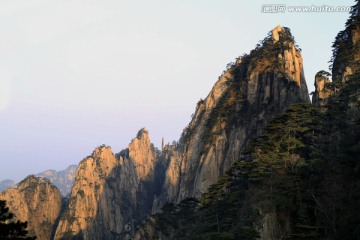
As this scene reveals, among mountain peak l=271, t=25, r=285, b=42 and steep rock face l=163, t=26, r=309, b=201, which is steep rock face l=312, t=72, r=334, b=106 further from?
mountain peak l=271, t=25, r=285, b=42

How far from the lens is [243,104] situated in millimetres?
79625

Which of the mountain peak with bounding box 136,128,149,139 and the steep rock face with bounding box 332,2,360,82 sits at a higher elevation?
the mountain peak with bounding box 136,128,149,139

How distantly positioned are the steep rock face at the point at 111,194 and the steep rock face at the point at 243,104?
207 ft

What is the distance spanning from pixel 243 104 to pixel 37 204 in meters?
104

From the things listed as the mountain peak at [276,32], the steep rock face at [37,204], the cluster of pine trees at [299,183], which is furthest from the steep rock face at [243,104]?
the steep rock face at [37,204]

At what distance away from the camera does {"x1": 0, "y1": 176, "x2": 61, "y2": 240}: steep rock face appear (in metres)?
147

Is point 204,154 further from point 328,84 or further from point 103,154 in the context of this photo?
point 103,154

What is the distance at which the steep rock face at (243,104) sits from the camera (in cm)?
7481

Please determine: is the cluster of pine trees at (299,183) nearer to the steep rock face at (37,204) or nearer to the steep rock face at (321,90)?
the steep rock face at (321,90)

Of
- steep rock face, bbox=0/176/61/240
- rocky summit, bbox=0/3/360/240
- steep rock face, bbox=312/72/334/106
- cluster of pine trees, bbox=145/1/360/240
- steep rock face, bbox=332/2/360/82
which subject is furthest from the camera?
steep rock face, bbox=0/176/61/240

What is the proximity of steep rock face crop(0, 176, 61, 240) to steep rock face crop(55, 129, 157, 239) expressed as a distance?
10089mm

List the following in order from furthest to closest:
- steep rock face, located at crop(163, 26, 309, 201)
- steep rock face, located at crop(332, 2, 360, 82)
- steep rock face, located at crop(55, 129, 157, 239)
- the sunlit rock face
→ steep rock face, located at crop(55, 129, 157, 239)
the sunlit rock face
steep rock face, located at crop(163, 26, 309, 201)
steep rock face, located at crop(332, 2, 360, 82)

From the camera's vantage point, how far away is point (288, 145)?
160 ft

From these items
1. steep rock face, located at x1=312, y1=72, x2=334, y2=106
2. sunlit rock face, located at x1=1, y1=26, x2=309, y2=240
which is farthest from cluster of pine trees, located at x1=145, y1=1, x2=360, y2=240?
sunlit rock face, located at x1=1, y1=26, x2=309, y2=240
